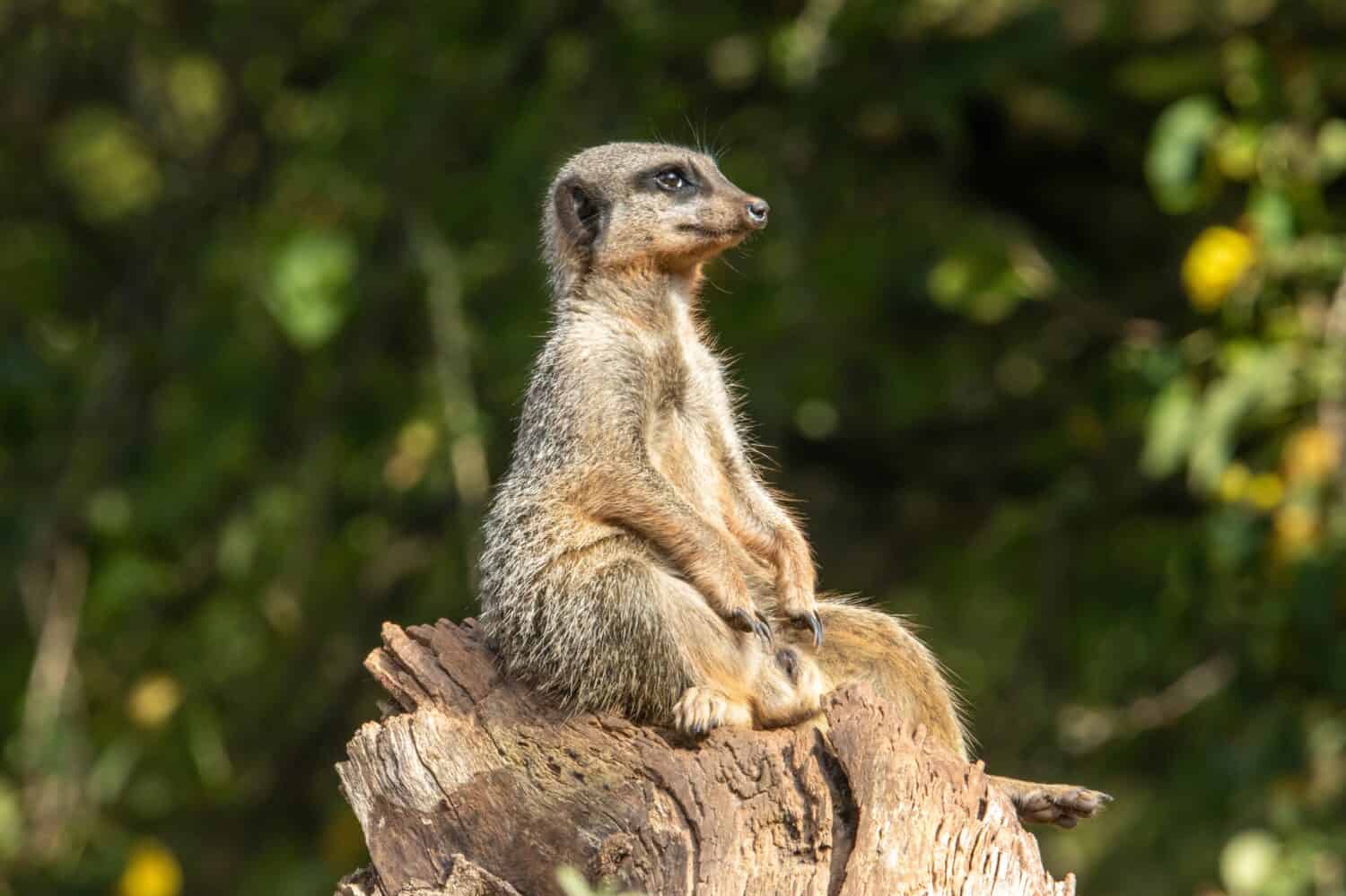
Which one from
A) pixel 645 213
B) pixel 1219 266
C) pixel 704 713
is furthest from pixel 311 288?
pixel 704 713

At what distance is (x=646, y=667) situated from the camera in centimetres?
443

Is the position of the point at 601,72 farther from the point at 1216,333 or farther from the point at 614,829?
the point at 614,829

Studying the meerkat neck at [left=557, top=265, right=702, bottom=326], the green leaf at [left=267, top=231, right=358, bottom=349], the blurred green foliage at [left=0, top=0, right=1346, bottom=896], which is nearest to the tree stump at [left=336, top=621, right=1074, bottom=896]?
the meerkat neck at [left=557, top=265, right=702, bottom=326]

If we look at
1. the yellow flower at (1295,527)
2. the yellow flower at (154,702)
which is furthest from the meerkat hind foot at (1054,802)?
the yellow flower at (154,702)

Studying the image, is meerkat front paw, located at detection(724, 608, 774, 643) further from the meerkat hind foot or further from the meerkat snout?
the meerkat snout

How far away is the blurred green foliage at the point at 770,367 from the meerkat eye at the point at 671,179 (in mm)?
1955

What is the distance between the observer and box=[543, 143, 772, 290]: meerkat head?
17.0 feet

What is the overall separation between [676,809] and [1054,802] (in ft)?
3.38

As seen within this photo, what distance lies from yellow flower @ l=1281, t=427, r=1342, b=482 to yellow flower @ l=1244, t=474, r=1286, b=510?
5cm

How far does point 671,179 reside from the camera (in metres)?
5.29

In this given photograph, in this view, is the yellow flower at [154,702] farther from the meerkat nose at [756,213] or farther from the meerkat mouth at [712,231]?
the meerkat nose at [756,213]

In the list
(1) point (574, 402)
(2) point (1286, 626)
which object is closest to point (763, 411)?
(2) point (1286, 626)

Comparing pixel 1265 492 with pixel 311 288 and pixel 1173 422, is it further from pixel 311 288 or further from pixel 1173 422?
pixel 311 288

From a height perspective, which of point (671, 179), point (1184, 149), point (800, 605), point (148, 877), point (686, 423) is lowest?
point (148, 877)
